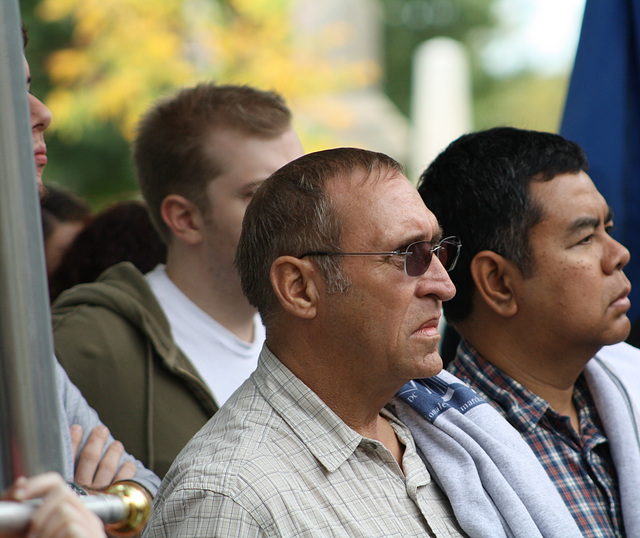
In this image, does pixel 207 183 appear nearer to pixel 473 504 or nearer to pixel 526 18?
pixel 473 504

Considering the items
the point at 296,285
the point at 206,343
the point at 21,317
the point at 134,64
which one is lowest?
the point at 206,343

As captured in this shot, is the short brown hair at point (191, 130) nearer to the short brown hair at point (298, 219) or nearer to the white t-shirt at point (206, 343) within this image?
the white t-shirt at point (206, 343)

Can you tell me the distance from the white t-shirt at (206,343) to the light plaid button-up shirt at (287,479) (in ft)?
2.72

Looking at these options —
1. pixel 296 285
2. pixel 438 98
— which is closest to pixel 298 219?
pixel 296 285

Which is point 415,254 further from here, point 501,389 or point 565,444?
point 565,444

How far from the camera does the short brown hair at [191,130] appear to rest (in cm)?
305

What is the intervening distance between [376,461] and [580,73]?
2.06 metres

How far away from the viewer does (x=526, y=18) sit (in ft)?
69.5

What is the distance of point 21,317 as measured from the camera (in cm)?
80

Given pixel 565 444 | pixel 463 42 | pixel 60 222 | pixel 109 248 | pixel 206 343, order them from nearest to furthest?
pixel 565 444 → pixel 206 343 → pixel 109 248 → pixel 60 222 → pixel 463 42

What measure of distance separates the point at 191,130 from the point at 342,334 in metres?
1.43

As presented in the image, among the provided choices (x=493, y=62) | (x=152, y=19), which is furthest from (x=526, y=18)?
(x=152, y=19)

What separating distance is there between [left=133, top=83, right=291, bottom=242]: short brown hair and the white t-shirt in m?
0.30

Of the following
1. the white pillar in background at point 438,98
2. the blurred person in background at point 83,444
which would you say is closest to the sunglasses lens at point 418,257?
the blurred person in background at point 83,444
